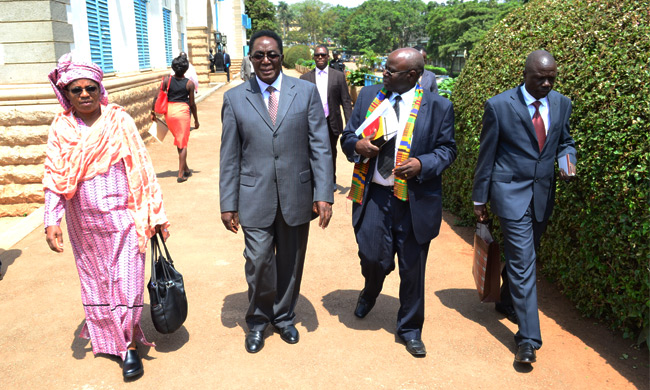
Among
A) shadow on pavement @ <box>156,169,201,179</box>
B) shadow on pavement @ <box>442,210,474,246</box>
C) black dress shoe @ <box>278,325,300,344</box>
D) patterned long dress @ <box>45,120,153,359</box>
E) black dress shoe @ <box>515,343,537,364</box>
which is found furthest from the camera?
shadow on pavement @ <box>156,169,201,179</box>

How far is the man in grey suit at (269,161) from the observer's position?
12.2 feet

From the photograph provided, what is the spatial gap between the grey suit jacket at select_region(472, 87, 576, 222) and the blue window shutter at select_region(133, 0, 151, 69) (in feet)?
41.3

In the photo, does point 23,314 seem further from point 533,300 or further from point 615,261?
point 615,261

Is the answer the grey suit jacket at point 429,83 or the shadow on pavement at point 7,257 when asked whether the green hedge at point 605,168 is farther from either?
the shadow on pavement at point 7,257

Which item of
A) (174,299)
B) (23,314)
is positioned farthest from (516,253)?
(23,314)

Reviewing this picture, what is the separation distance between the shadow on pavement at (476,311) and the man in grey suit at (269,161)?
1.60 meters

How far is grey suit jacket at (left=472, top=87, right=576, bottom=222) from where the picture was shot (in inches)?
151

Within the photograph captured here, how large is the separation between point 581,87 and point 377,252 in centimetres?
215

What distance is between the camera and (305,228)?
398 centimetres

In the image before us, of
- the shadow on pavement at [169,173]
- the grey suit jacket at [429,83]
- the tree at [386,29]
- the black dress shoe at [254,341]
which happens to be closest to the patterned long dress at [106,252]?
the black dress shoe at [254,341]

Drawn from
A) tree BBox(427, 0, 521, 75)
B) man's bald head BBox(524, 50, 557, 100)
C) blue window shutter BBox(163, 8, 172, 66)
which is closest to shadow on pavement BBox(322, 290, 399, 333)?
man's bald head BBox(524, 50, 557, 100)

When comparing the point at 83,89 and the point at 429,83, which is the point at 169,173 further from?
the point at 83,89

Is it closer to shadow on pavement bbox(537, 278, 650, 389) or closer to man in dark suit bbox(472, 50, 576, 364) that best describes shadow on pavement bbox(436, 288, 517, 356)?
man in dark suit bbox(472, 50, 576, 364)

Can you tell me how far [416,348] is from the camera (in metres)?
3.85
